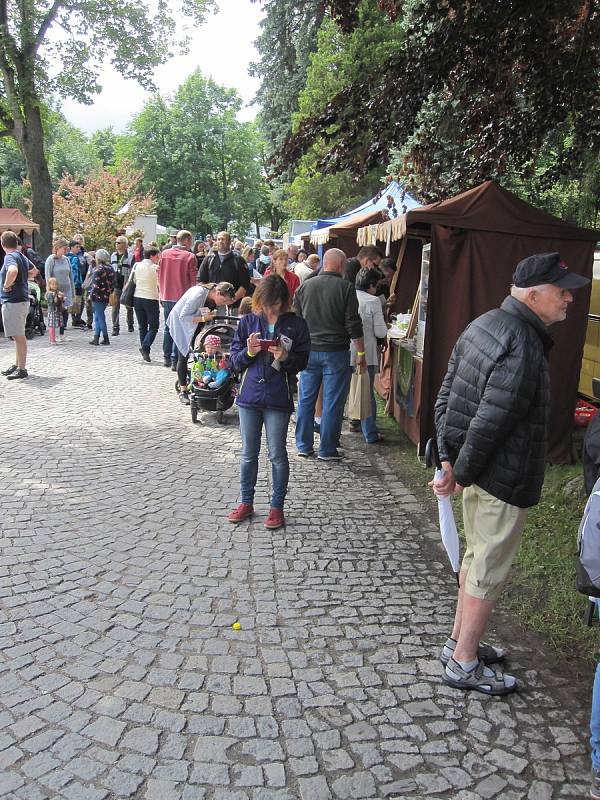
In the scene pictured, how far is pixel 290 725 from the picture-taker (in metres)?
3.01

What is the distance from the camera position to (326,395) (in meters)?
6.82

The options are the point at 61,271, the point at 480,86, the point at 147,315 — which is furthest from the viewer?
the point at 61,271

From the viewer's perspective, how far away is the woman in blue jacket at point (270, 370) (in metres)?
4.98

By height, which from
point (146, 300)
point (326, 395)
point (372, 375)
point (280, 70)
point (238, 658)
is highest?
point (280, 70)

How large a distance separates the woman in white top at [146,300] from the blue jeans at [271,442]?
6.94m

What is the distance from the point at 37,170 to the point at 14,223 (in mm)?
1935

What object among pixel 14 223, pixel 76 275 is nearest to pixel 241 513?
pixel 76 275

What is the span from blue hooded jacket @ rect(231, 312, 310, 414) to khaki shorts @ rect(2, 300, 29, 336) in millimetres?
5911

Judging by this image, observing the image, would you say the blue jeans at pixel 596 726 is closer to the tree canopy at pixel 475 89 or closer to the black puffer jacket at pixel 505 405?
the black puffer jacket at pixel 505 405

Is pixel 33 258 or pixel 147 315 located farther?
pixel 33 258

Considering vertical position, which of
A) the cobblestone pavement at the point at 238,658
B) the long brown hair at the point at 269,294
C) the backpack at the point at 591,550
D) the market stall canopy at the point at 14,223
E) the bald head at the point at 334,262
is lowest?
the cobblestone pavement at the point at 238,658

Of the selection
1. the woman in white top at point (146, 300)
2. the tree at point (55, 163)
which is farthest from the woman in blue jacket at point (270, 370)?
the tree at point (55, 163)

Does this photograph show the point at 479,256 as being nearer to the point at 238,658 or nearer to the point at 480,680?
the point at 480,680

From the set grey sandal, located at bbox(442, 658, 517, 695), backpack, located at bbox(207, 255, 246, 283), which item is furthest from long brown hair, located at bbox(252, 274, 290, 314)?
backpack, located at bbox(207, 255, 246, 283)
